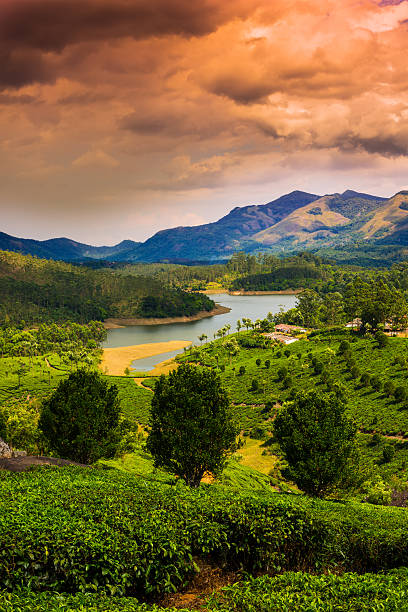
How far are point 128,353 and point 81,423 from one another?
122127 mm

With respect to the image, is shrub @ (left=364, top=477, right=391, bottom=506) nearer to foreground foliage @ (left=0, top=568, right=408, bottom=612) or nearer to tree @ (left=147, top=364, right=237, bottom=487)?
tree @ (left=147, top=364, right=237, bottom=487)

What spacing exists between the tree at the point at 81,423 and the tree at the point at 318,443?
15.6 metres

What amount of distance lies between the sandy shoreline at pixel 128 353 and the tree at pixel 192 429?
97.9m

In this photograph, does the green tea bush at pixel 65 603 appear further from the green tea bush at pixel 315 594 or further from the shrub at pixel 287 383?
the shrub at pixel 287 383

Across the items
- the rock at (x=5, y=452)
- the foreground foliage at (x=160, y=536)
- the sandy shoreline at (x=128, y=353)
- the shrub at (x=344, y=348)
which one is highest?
the foreground foliage at (x=160, y=536)

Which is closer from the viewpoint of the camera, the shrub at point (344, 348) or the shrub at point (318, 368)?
the shrub at point (318, 368)

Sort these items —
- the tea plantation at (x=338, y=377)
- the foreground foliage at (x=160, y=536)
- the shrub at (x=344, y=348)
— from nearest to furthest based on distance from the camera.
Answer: the foreground foliage at (x=160, y=536) → the tea plantation at (x=338, y=377) → the shrub at (x=344, y=348)

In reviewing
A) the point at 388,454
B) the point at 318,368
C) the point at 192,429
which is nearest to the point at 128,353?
the point at 318,368

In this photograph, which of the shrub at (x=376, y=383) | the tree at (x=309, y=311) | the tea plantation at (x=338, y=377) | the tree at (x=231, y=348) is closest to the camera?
the tea plantation at (x=338, y=377)

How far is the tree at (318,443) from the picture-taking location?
30.1 meters

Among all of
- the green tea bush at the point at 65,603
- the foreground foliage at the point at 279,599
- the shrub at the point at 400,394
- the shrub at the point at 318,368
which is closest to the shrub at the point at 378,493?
the foreground foliage at the point at 279,599

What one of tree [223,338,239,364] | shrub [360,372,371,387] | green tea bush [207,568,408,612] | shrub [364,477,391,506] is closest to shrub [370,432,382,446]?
shrub [364,477,391,506]

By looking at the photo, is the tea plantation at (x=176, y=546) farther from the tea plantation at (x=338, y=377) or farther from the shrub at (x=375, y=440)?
the tea plantation at (x=338, y=377)

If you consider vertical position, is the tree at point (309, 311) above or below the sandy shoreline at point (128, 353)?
above
